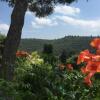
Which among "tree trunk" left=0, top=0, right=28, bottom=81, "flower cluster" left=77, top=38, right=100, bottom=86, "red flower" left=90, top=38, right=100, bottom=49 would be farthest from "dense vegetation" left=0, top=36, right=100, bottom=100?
"red flower" left=90, top=38, right=100, bottom=49

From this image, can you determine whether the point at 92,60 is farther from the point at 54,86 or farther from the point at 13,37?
the point at 13,37

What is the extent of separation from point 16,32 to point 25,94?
3.75 m

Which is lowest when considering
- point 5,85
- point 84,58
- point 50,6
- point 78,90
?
point 78,90

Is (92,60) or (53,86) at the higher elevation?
(92,60)

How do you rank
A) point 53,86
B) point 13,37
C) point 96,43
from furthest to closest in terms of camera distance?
point 13,37 < point 53,86 < point 96,43

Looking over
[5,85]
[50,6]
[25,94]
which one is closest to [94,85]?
[25,94]

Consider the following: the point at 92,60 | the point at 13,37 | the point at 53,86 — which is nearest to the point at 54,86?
the point at 53,86

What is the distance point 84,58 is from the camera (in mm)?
2326

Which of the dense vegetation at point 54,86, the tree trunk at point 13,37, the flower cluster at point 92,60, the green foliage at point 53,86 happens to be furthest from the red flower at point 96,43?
the tree trunk at point 13,37

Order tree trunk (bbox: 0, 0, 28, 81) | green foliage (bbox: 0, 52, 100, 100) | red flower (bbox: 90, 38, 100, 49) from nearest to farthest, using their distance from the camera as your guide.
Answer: red flower (bbox: 90, 38, 100, 49) < green foliage (bbox: 0, 52, 100, 100) < tree trunk (bbox: 0, 0, 28, 81)

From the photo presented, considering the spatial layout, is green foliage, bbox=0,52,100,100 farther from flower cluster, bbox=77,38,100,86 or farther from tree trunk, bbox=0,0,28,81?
flower cluster, bbox=77,38,100,86

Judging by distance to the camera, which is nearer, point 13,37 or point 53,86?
point 53,86

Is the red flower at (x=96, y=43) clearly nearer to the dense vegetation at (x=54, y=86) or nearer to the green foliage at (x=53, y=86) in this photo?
the dense vegetation at (x=54, y=86)

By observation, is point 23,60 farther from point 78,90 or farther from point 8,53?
point 78,90
